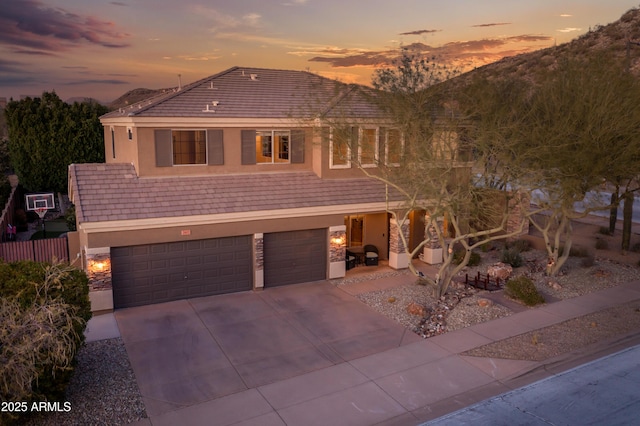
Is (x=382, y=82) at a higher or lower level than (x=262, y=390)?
higher

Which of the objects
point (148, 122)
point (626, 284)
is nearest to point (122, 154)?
point (148, 122)

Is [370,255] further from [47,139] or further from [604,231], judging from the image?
[47,139]

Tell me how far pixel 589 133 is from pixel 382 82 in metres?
6.79

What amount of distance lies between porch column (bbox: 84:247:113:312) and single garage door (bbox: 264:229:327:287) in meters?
5.04

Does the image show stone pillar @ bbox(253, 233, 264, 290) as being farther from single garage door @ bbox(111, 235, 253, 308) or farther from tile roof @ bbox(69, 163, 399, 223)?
tile roof @ bbox(69, 163, 399, 223)

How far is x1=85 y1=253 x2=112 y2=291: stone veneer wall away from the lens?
15075 mm

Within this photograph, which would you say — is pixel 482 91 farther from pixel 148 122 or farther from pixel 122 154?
pixel 122 154

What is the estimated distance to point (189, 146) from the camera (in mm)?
18281

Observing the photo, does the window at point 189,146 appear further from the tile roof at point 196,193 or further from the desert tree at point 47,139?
the desert tree at point 47,139

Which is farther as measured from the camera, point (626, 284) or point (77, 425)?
point (626, 284)

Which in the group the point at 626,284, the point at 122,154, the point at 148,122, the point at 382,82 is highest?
the point at 382,82

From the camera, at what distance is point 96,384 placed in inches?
436

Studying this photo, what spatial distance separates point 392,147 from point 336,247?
14.3 feet

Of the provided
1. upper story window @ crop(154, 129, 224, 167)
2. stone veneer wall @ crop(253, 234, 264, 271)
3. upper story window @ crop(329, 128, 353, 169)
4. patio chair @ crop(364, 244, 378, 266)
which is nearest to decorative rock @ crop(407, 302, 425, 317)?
patio chair @ crop(364, 244, 378, 266)
